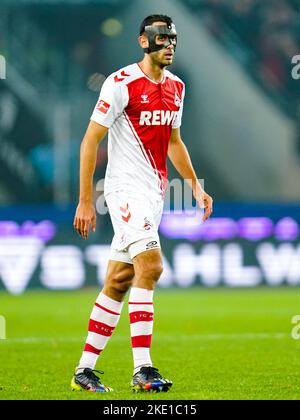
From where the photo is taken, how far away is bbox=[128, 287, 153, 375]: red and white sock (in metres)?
6.06

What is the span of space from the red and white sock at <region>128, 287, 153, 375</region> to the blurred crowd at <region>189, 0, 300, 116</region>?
11890mm

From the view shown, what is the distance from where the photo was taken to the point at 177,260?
47.3 feet

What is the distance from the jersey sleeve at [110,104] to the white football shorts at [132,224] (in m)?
0.42

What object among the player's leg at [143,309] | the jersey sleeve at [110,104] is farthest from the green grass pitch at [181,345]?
the jersey sleeve at [110,104]

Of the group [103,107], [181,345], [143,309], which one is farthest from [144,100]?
[181,345]

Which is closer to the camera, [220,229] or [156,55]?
[156,55]

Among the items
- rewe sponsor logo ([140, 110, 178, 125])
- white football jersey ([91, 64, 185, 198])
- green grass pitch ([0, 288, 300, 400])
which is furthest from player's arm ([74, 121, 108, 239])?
green grass pitch ([0, 288, 300, 400])

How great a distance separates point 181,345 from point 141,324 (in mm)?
3212

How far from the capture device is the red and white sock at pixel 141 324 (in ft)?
19.9

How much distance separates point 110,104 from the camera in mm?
6184

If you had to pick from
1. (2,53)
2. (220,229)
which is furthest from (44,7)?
(220,229)

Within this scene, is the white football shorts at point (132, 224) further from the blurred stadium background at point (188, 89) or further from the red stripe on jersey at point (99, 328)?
the blurred stadium background at point (188, 89)

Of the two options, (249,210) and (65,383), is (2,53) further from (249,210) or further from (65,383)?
(65,383)

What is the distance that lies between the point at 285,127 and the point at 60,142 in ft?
11.5
